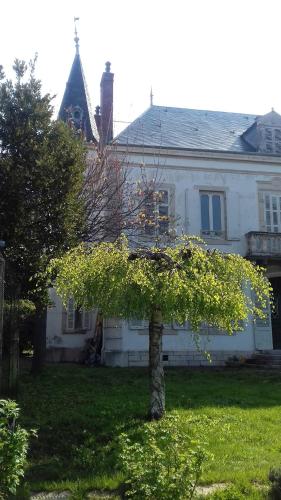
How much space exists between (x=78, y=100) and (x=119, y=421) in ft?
46.8

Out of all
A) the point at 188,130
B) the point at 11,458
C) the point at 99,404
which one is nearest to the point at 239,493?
the point at 11,458

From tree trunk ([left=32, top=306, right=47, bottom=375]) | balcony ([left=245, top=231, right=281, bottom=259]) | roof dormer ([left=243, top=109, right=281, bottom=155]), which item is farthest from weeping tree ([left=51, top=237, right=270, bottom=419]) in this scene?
roof dormer ([left=243, top=109, right=281, bottom=155])

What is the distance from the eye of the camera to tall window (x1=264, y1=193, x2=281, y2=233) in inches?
Answer: 768

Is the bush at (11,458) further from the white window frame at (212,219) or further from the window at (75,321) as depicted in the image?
the window at (75,321)

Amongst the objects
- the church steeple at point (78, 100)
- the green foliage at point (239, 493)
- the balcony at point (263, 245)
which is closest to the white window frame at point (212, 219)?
the balcony at point (263, 245)

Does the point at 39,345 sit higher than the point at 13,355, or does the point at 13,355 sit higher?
the point at 39,345

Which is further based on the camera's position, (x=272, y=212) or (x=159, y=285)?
(x=272, y=212)

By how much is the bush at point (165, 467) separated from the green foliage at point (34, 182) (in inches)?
186

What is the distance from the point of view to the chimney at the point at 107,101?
18688 mm

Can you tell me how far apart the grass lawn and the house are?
4.03 m

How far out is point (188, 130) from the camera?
20.7m

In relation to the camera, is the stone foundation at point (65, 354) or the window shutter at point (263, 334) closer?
the window shutter at point (263, 334)

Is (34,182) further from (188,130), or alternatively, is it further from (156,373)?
(188,130)

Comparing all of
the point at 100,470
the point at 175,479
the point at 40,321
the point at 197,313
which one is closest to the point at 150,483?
the point at 175,479
